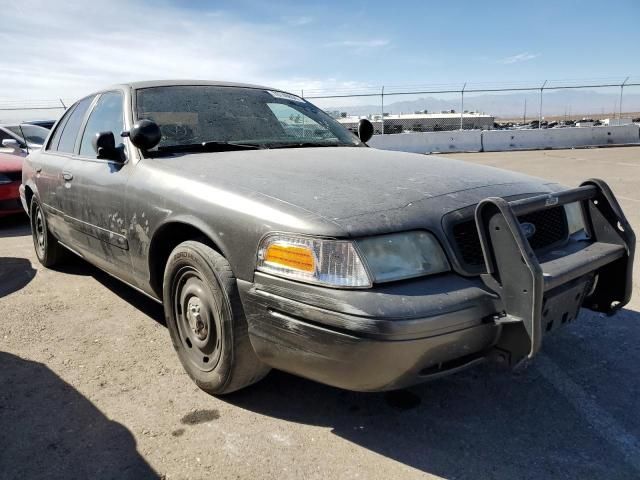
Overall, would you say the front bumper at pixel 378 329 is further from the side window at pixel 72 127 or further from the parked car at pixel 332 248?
the side window at pixel 72 127

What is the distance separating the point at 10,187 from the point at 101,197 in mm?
4836

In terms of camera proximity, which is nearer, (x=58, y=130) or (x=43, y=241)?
(x=58, y=130)

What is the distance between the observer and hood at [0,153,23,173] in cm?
714

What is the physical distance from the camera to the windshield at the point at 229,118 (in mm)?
3221

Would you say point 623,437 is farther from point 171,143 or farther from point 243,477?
point 171,143

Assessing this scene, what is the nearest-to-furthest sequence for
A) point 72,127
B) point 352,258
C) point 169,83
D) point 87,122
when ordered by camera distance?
point 352,258
point 169,83
point 87,122
point 72,127

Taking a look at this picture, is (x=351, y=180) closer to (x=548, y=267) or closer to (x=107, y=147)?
(x=548, y=267)

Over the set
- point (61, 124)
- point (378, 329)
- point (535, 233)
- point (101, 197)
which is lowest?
point (378, 329)

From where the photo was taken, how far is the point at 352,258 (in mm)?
1975

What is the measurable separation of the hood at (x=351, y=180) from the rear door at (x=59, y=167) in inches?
58.6

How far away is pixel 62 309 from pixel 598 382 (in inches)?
144

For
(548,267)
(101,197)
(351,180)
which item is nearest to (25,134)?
(101,197)

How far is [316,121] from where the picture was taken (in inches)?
157

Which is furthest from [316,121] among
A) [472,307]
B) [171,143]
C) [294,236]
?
[472,307]
